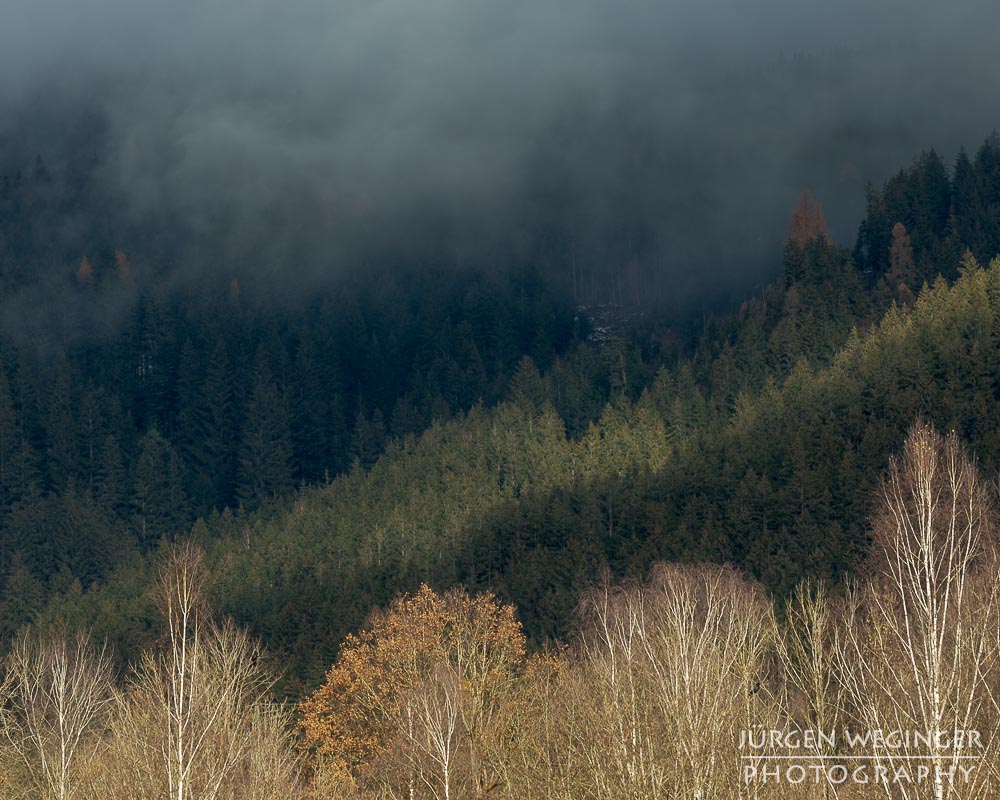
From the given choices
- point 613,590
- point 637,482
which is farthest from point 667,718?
point 637,482

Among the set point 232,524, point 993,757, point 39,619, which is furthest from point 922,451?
point 232,524

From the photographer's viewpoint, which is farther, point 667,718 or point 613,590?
point 613,590

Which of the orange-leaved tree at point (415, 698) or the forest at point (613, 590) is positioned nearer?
the forest at point (613, 590)

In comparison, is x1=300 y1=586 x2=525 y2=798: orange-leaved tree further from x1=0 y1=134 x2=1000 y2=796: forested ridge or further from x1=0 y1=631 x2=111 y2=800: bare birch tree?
x1=0 y1=631 x2=111 y2=800: bare birch tree

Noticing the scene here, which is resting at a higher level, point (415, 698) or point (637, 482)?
point (637, 482)

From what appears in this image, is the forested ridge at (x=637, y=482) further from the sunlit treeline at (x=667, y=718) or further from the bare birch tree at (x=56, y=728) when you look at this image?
the bare birch tree at (x=56, y=728)

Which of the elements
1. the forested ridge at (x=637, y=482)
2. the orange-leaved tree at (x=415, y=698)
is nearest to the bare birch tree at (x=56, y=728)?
the orange-leaved tree at (x=415, y=698)

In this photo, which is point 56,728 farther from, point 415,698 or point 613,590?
point 613,590

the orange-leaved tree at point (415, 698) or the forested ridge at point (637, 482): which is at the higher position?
the forested ridge at point (637, 482)

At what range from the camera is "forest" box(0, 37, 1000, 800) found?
25.5 m

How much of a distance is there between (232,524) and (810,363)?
286ft

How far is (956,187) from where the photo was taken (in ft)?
627

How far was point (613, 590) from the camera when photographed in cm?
8631

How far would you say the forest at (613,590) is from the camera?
83.6 ft
